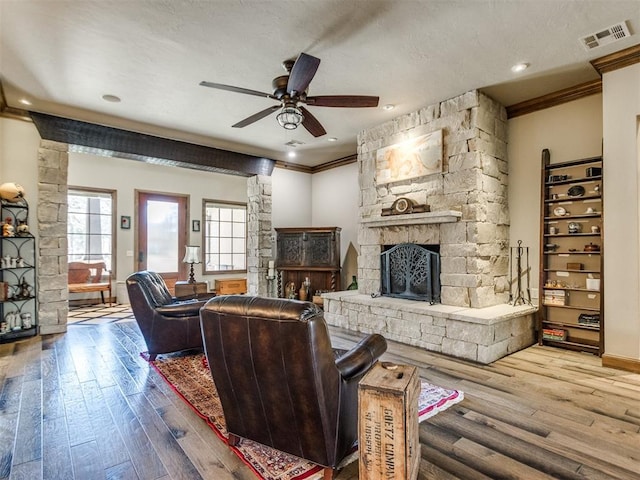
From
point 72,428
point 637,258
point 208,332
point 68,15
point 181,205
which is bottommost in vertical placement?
point 72,428

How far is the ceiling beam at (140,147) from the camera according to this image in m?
4.72

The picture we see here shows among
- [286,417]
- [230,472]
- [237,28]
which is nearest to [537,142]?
[237,28]

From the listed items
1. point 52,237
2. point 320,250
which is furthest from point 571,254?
point 52,237

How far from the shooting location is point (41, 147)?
15.3 feet

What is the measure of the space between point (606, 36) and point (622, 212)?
5.31 feet

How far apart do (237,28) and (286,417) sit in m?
2.96

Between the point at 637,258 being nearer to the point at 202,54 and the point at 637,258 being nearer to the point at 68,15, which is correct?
the point at 202,54

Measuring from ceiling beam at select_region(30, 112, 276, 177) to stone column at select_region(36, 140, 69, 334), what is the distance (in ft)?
0.66

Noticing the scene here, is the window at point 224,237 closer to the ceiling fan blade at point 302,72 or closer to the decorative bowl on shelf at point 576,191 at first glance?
the ceiling fan blade at point 302,72

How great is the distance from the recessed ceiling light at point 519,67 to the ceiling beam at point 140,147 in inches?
178

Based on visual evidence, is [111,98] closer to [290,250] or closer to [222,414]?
[290,250]

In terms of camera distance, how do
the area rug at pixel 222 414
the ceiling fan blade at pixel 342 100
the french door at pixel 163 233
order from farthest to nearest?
the french door at pixel 163 233, the ceiling fan blade at pixel 342 100, the area rug at pixel 222 414

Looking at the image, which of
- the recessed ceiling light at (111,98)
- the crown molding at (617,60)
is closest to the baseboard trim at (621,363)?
the crown molding at (617,60)

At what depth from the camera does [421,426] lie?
2.35m
